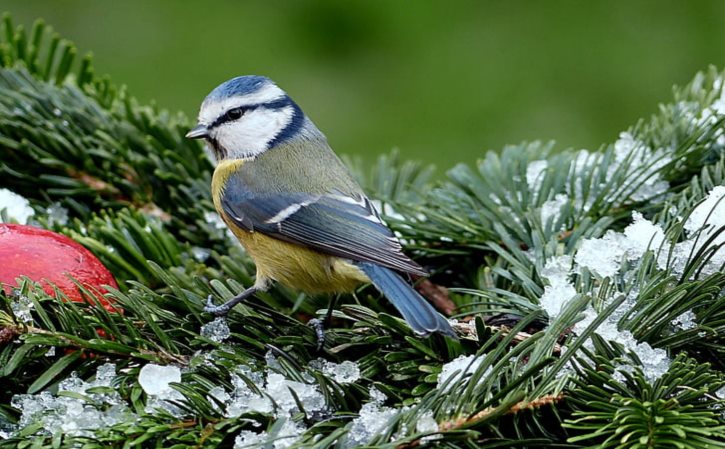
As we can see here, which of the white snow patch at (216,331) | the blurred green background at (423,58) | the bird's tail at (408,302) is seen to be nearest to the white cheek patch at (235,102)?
the bird's tail at (408,302)

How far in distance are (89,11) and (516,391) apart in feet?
10.9

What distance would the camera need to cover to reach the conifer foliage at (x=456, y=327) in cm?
83

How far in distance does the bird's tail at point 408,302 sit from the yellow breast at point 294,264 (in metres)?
0.05

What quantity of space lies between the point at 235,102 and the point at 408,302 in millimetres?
865

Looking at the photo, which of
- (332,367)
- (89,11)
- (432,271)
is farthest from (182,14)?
(332,367)

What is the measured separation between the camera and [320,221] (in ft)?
5.08

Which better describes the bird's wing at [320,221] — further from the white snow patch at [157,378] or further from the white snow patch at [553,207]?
the white snow patch at [157,378]

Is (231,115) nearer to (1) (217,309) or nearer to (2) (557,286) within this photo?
(1) (217,309)

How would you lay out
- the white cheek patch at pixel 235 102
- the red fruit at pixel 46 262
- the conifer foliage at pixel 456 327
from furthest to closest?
the white cheek patch at pixel 235 102 → the red fruit at pixel 46 262 → the conifer foliage at pixel 456 327

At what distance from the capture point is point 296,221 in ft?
5.15

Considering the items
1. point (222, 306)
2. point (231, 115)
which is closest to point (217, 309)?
point (222, 306)

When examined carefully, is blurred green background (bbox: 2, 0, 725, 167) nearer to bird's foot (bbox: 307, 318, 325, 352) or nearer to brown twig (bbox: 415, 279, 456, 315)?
brown twig (bbox: 415, 279, 456, 315)

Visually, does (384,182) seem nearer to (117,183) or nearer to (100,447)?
(117,183)

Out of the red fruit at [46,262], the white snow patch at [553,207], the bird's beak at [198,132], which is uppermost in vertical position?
the white snow patch at [553,207]
